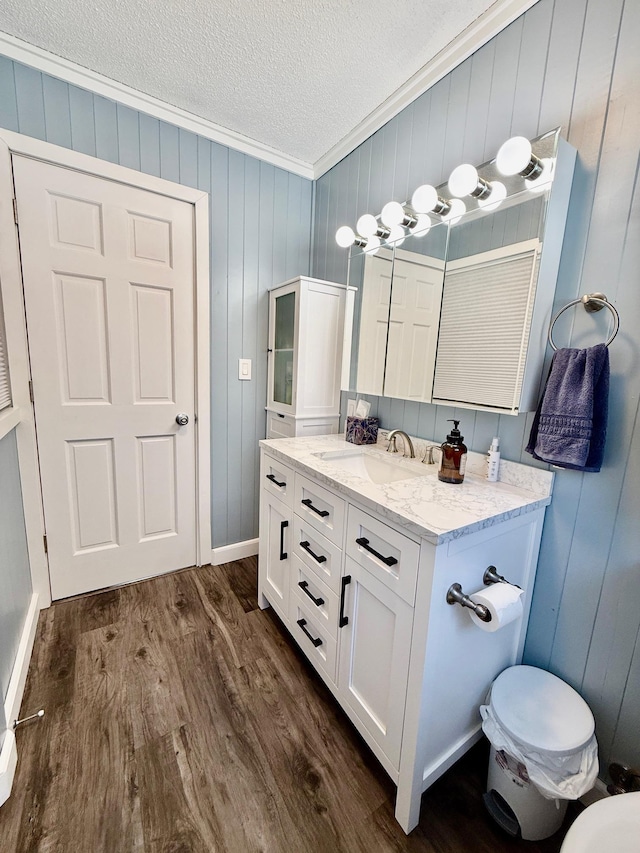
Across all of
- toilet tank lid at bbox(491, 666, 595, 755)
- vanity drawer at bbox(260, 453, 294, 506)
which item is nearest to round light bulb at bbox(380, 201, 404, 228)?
vanity drawer at bbox(260, 453, 294, 506)

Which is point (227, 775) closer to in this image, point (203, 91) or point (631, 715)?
point (631, 715)

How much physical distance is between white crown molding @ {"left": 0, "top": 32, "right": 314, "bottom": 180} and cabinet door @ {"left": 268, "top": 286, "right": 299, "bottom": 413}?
2.52ft

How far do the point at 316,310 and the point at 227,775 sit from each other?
195 cm

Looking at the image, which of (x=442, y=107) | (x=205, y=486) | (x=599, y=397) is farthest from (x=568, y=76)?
(x=205, y=486)

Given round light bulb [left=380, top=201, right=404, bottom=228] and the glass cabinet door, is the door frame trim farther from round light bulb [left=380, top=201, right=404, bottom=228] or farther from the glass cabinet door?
round light bulb [left=380, top=201, right=404, bottom=228]

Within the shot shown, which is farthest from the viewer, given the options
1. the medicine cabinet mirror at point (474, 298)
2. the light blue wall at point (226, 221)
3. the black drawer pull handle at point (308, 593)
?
the light blue wall at point (226, 221)

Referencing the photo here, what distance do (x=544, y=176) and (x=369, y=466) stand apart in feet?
3.82

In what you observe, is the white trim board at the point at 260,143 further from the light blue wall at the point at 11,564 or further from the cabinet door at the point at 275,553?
the cabinet door at the point at 275,553

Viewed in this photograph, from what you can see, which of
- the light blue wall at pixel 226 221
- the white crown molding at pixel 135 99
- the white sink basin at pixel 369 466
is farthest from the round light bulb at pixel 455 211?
the white crown molding at pixel 135 99

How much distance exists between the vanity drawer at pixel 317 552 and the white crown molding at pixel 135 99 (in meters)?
2.01

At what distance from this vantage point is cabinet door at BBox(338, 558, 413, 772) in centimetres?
94

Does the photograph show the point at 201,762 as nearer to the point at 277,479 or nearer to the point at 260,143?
the point at 277,479

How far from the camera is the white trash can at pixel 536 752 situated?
0.87m

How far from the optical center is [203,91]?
5.29 ft
